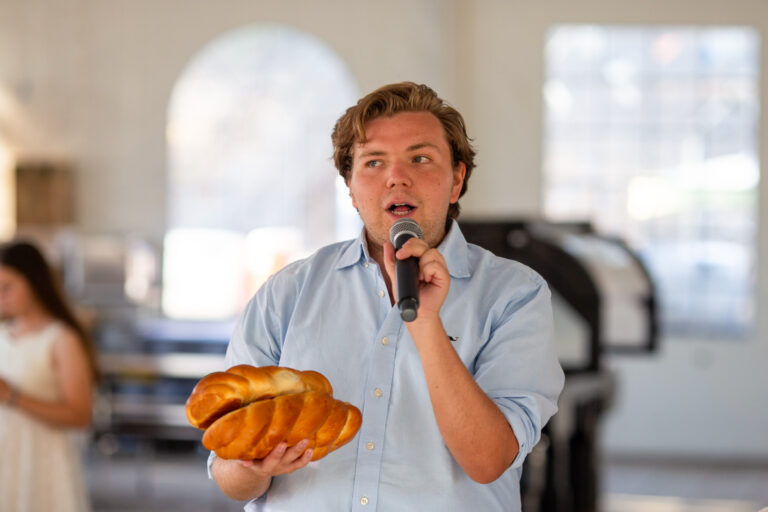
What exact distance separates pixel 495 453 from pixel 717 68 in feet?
25.2

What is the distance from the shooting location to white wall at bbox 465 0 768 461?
8.17m

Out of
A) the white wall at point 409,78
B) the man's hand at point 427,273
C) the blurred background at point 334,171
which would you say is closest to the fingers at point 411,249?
the man's hand at point 427,273

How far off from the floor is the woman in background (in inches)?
114

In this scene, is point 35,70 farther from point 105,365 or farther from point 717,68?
point 717,68

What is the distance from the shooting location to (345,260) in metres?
1.58

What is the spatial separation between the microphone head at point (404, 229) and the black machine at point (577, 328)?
252cm

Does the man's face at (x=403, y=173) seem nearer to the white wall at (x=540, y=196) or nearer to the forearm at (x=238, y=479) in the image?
the forearm at (x=238, y=479)

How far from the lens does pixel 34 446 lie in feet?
10.7

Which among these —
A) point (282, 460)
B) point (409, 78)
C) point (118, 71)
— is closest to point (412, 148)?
point (282, 460)

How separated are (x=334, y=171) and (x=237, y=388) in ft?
23.9

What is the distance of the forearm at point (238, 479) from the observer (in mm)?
1430

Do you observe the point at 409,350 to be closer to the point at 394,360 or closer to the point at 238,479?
the point at 394,360

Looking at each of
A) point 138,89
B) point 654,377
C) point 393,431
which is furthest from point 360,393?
point 138,89

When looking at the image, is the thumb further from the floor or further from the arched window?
the arched window
